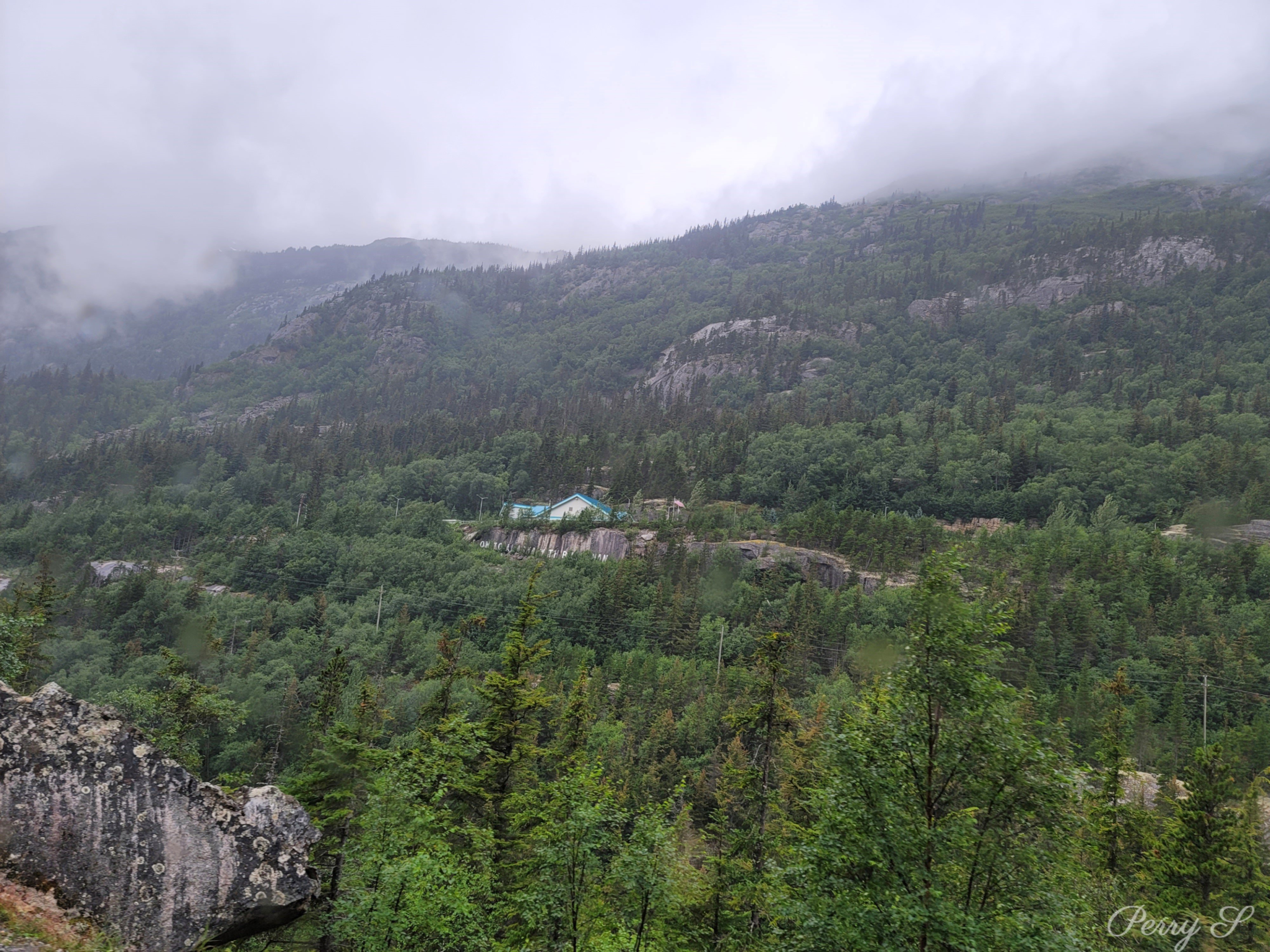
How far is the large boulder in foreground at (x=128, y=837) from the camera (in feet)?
28.0

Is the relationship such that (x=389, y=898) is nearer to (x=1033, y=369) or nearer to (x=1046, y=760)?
(x=1046, y=760)

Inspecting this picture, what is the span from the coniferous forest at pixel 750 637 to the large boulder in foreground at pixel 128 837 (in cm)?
520

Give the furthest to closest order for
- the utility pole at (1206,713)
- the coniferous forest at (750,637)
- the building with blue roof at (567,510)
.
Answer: the building with blue roof at (567,510) → the utility pole at (1206,713) → the coniferous forest at (750,637)

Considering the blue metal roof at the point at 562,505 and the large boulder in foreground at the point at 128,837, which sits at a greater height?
the blue metal roof at the point at 562,505

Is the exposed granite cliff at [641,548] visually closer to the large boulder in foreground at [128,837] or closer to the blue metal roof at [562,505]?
the blue metal roof at [562,505]

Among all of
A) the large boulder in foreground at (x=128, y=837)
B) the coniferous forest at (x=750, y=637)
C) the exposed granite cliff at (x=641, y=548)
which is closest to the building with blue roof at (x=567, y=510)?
the coniferous forest at (x=750, y=637)

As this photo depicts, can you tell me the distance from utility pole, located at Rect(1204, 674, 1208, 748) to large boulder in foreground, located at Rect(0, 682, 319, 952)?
178ft

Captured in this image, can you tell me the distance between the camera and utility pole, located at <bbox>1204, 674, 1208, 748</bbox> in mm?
43281

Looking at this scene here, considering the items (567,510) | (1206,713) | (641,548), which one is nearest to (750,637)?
(641,548)

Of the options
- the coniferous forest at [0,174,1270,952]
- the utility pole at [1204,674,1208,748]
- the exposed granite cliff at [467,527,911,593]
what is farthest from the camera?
the exposed granite cliff at [467,527,911,593]

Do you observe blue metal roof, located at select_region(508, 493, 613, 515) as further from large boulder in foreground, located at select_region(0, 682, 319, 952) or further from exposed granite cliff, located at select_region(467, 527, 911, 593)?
large boulder in foreground, located at select_region(0, 682, 319, 952)

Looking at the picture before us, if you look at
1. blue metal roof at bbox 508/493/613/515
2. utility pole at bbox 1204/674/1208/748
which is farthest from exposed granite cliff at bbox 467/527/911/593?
utility pole at bbox 1204/674/1208/748

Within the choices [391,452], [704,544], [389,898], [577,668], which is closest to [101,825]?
[389,898]

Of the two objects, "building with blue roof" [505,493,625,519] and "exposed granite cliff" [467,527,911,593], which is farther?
"building with blue roof" [505,493,625,519]
